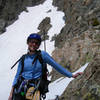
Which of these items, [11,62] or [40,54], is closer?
[40,54]

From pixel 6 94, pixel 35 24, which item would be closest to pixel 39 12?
pixel 35 24

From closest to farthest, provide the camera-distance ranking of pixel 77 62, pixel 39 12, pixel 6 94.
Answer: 1. pixel 77 62
2. pixel 6 94
3. pixel 39 12

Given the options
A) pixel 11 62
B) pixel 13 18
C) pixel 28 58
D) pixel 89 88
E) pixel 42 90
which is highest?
pixel 13 18

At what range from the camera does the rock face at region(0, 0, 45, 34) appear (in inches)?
2699

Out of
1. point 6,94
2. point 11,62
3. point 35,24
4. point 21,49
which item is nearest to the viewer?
point 6,94

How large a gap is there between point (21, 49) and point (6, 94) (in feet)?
63.2

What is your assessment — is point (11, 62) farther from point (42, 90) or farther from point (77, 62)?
point (42, 90)

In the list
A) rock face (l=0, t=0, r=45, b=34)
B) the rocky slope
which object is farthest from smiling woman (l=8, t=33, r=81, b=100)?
rock face (l=0, t=0, r=45, b=34)

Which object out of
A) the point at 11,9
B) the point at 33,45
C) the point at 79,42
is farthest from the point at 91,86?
the point at 11,9

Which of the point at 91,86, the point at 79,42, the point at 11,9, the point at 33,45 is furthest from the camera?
the point at 11,9

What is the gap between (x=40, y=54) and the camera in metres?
5.64

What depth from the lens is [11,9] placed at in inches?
2849

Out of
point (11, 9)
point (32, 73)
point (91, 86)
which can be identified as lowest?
point (91, 86)

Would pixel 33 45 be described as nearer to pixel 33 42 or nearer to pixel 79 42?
pixel 33 42
